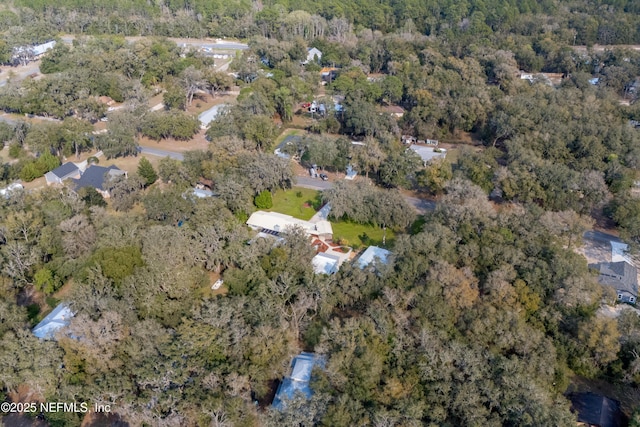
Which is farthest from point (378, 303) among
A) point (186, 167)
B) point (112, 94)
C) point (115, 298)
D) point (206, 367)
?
point (112, 94)

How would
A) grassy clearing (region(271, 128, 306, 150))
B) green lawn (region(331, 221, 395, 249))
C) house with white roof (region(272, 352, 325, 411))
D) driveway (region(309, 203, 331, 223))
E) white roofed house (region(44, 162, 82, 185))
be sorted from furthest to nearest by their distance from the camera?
grassy clearing (region(271, 128, 306, 150)), white roofed house (region(44, 162, 82, 185)), driveway (region(309, 203, 331, 223)), green lawn (region(331, 221, 395, 249)), house with white roof (region(272, 352, 325, 411))

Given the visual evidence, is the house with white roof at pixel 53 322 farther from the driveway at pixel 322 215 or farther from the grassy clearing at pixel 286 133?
the grassy clearing at pixel 286 133

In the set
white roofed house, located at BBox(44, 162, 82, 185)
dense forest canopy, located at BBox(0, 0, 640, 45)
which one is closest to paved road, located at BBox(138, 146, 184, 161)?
white roofed house, located at BBox(44, 162, 82, 185)

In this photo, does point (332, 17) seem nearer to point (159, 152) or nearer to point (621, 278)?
point (159, 152)

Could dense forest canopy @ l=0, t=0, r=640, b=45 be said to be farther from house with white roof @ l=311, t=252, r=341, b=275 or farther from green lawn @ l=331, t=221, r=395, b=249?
house with white roof @ l=311, t=252, r=341, b=275

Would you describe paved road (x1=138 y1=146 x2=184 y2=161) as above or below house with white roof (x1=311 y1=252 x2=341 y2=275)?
below

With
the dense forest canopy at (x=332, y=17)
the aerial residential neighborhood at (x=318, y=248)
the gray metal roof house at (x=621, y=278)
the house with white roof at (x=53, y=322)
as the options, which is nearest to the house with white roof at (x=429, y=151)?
the aerial residential neighborhood at (x=318, y=248)

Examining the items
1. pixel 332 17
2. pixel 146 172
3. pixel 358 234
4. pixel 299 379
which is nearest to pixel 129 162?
pixel 146 172
